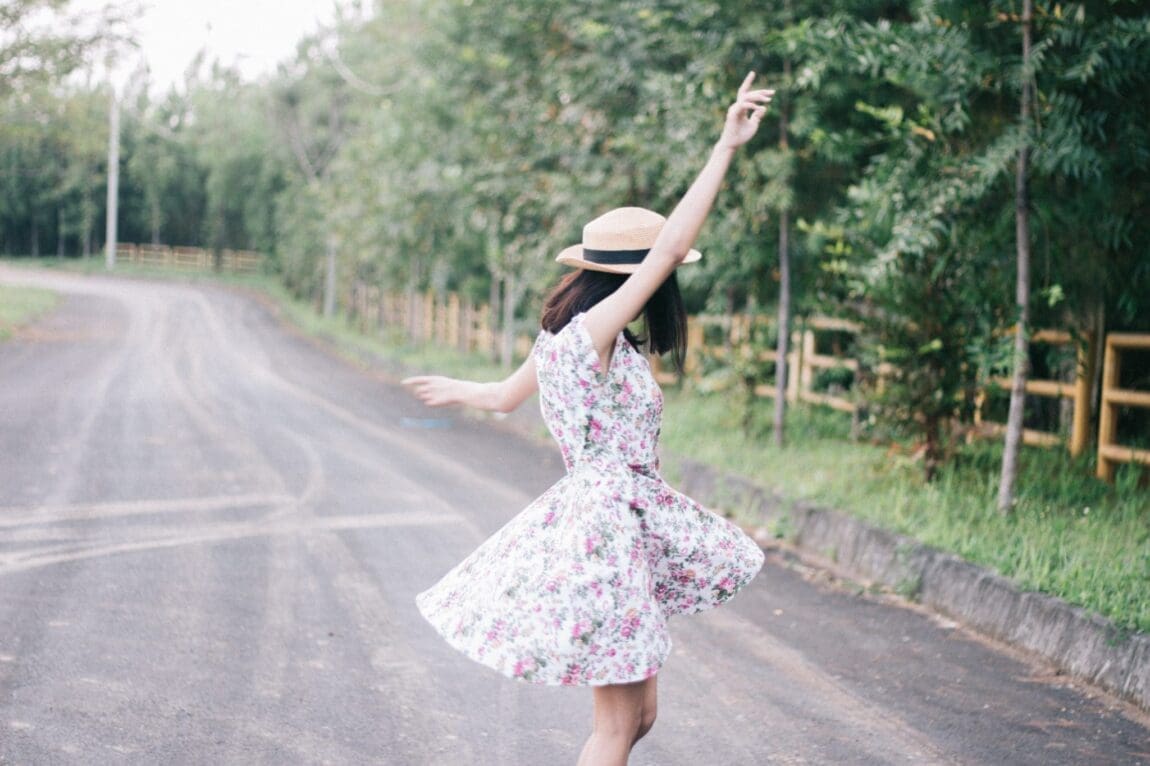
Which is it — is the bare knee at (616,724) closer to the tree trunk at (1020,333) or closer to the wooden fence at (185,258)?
the tree trunk at (1020,333)

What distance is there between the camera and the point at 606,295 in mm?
3232

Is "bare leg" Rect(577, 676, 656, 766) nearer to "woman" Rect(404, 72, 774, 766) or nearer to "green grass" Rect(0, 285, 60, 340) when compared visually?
"woman" Rect(404, 72, 774, 766)

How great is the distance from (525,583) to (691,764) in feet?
5.43

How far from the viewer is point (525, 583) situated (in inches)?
122

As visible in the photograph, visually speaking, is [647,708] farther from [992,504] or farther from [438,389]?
[992,504]

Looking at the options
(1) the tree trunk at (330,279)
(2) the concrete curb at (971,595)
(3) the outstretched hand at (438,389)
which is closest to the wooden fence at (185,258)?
(1) the tree trunk at (330,279)

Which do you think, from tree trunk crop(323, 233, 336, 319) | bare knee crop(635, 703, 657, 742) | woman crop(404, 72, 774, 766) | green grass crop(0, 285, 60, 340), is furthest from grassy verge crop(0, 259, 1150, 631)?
tree trunk crop(323, 233, 336, 319)

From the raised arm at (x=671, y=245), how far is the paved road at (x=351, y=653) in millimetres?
2032

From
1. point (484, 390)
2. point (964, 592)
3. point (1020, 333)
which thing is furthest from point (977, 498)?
point (484, 390)

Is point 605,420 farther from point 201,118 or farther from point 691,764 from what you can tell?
point 201,118

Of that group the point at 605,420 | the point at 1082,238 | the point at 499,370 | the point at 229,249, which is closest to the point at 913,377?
the point at 1082,238

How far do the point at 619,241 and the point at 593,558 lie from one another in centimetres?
87

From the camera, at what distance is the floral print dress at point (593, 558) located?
9.96 feet

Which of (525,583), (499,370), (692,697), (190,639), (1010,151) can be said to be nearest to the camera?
(525,583)
